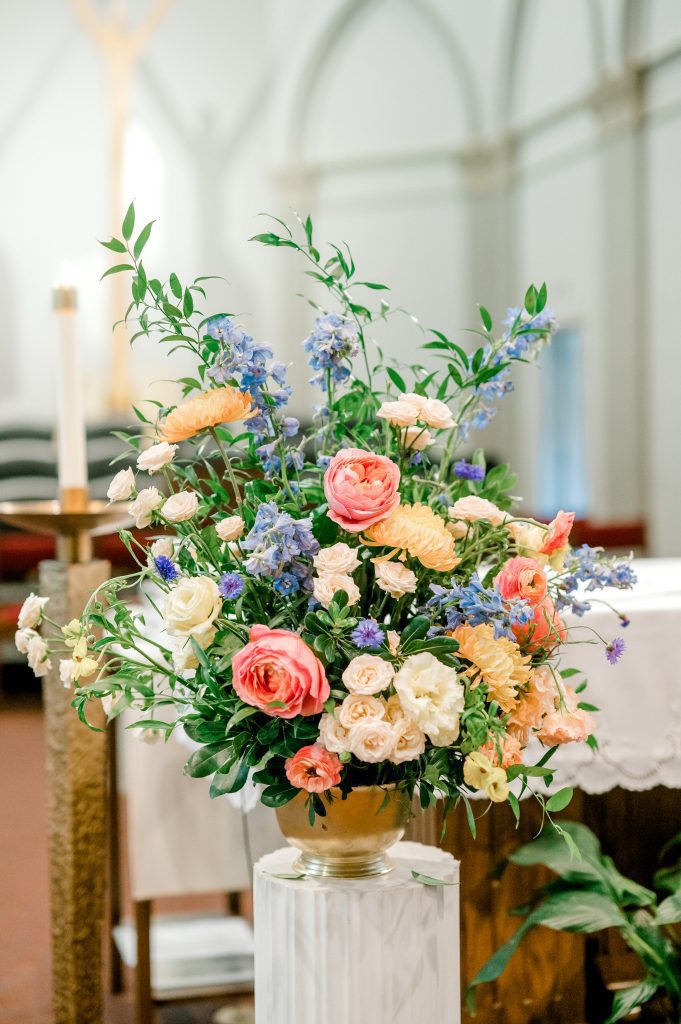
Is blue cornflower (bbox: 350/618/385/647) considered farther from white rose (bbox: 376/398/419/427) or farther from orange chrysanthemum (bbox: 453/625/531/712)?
white rose (bbox: 376/398/419/427)

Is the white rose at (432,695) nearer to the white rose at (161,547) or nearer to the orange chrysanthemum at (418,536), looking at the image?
the orange chrysanthemum at (418,536)

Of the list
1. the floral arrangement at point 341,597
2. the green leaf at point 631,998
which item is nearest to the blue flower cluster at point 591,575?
the floral arrangement at point 341,597

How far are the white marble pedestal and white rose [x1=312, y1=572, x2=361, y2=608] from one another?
0.35m

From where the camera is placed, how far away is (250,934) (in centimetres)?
304

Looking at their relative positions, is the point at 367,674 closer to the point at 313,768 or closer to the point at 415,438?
the point at 313,768

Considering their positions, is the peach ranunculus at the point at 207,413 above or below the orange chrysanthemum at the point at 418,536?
above

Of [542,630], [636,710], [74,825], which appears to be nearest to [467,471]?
[542,630]

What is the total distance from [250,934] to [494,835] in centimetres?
99

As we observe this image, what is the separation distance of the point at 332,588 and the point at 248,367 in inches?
10.9

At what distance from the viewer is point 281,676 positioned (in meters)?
1.30

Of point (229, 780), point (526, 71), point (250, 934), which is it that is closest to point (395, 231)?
point (526, 71)

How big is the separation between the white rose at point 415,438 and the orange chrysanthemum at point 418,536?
0.11 meters

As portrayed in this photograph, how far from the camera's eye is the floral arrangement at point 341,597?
1334 millimetres

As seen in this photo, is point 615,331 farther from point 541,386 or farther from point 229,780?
point 229,780
